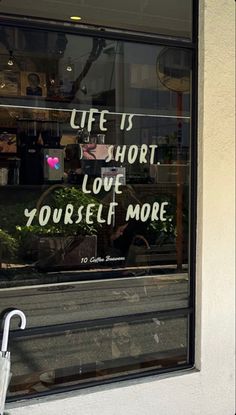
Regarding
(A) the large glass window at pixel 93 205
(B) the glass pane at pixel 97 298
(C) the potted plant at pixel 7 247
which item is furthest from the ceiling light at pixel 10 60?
(B) the glass pane at pixel 97 298

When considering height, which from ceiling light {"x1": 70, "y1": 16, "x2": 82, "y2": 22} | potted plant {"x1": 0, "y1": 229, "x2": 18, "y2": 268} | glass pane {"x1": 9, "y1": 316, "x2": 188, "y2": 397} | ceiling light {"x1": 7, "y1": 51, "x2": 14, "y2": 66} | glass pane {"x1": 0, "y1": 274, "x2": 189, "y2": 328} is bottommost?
glass pane {"x1": 9, "y1": 316, "x2": 188, "y2": 397}

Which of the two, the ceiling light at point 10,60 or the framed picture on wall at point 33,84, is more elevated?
the ceiling light at point 10,60

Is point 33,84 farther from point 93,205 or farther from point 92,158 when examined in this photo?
point 93,205

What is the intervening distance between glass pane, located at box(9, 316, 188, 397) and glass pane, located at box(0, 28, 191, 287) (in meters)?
0.34

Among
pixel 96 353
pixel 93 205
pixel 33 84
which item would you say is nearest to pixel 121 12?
pixel 33 84

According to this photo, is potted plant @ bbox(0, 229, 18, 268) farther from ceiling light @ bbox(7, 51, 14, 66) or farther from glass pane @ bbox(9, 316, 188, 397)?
ceiling light @ bbox(7, 51, 14, 66)

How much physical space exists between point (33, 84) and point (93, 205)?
798mm

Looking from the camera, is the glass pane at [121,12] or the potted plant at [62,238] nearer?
the glass pane at [121,12]

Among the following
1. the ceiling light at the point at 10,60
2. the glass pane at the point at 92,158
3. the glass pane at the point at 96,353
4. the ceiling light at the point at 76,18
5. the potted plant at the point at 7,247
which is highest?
the ceiling light at the point at 76,18

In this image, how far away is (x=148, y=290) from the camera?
3584 millimetres

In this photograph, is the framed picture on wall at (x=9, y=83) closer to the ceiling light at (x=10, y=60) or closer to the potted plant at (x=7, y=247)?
the ceiling light at (x=10, y=60)

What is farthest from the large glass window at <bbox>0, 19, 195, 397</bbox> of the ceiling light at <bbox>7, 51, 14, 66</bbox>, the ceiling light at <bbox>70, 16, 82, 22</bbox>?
the ceiling light at <bbox>70, 16, 82, 22</bbox>

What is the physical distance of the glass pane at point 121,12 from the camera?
10.1ft

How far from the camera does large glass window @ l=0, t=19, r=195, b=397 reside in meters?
3.18
